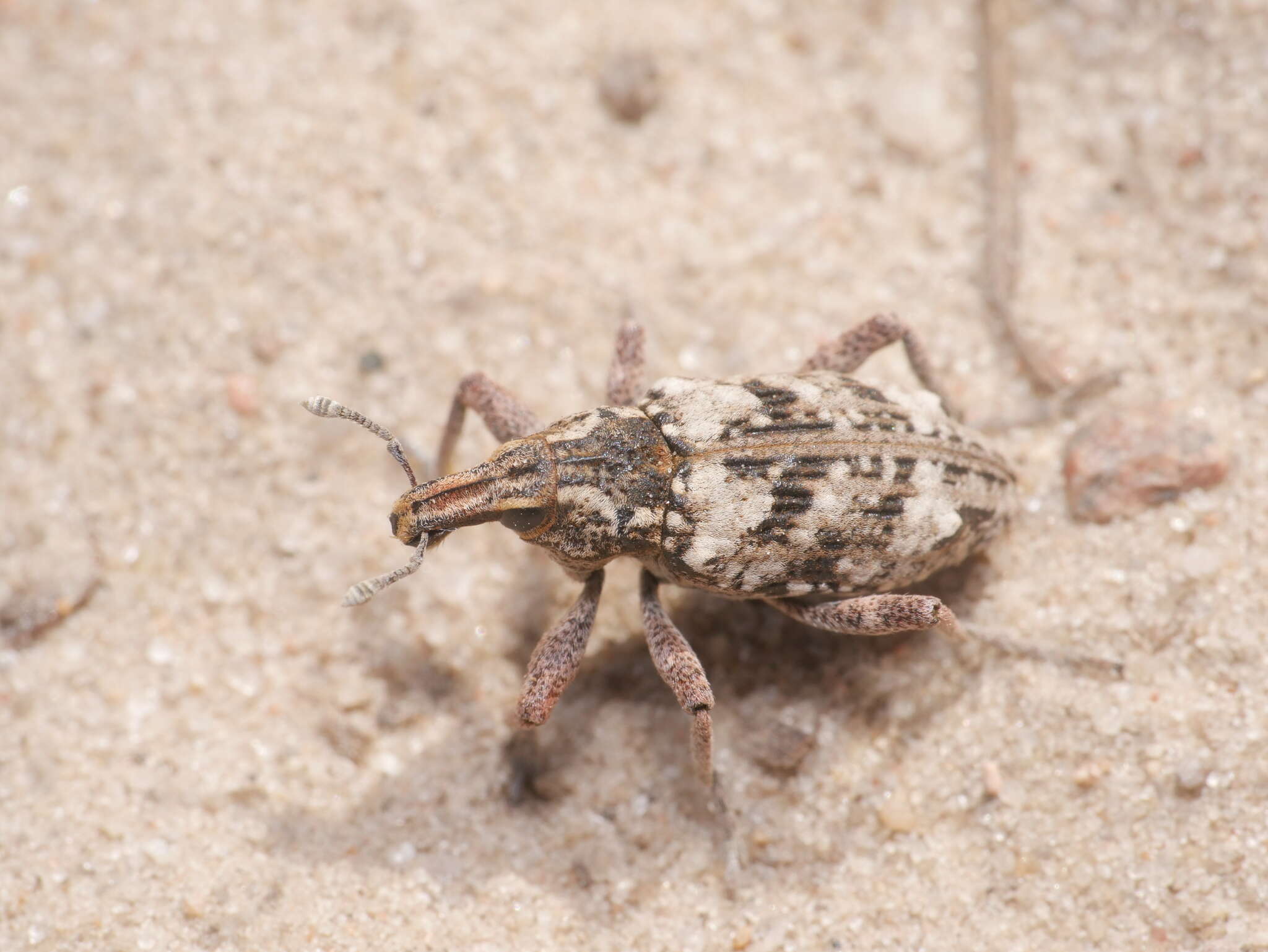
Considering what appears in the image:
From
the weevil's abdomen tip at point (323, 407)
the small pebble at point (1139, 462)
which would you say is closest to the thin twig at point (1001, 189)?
the small pebble at point (1139, 462)

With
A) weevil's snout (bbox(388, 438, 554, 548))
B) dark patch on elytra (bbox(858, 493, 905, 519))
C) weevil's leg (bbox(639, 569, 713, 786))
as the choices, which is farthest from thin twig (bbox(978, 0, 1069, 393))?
weevil's snout (bbox(388, 438, 554, 548))

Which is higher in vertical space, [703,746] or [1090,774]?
[1090,774]

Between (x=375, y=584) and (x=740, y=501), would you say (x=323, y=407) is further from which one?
(x=740, y=501)

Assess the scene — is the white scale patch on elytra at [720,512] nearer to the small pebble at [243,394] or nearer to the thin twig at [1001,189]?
the thin twig at [1001,189]

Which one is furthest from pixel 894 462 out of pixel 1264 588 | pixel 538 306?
pixel 538 306

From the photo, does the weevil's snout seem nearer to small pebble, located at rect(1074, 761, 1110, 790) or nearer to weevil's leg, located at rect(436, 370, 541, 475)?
weevil's leg, located at rect(436, 370, 541, 475)

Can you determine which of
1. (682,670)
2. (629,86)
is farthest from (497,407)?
(629,86)

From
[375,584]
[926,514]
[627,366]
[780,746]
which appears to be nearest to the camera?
[375,584]
